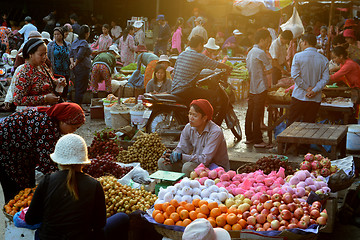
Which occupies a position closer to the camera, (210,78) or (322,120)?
(210,78)

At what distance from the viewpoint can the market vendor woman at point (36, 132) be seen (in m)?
4.24

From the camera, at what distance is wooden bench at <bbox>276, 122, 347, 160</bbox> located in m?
6.15

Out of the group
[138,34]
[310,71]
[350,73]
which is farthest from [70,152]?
[138,34]

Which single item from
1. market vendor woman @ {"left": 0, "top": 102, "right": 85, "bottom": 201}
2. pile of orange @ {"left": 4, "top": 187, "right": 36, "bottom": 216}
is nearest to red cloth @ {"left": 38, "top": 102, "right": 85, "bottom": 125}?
market vendor woman @ {"left": 0, "top": 102, "right": 85, "bottom": 201}

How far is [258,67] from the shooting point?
26.2 ft

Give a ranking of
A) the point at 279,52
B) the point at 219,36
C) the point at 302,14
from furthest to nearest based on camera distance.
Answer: the point at 302,14 < the point at 219,36 < the point at 279,52

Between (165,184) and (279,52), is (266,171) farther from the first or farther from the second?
(279,52)

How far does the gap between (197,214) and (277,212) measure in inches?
28.5

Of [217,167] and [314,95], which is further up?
[314,95]

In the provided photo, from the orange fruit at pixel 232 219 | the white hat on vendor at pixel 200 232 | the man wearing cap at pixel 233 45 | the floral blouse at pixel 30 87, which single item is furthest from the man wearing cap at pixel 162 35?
the white hat on vendor at pixel 200 232

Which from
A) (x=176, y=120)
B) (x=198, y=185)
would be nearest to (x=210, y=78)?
(x=176, y=120)

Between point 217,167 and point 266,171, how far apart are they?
0.62 m

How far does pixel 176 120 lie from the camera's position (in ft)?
25.6

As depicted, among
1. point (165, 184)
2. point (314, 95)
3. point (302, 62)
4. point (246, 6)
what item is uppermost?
point (246, 6)
